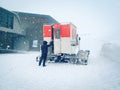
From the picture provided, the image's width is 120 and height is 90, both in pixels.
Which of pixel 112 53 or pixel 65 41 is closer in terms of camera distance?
pixel 65 41

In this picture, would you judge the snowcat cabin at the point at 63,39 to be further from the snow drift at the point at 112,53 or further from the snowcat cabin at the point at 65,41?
the snow drift at the point at 112,53

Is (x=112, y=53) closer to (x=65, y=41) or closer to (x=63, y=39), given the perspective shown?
(x=65, y=41)

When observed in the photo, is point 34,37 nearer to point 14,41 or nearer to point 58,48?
point 14,41

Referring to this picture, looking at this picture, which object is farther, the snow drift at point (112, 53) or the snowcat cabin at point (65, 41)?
the snow drift at point (112, 53)

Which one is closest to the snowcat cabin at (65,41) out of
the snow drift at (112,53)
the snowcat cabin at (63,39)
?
the snowcat cabin at (63,39)

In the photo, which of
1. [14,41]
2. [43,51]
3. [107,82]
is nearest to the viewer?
[107,82]

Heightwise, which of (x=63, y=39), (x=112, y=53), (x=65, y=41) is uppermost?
(x=63, y=39)

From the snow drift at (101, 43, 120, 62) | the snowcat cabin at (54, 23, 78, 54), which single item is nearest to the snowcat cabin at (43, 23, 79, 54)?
the snowcat cabin at (54, 23, 78, 54)

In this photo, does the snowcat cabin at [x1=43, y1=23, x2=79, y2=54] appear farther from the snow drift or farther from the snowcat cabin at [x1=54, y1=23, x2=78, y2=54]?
the snow drift

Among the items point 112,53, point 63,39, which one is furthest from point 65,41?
point 112,53

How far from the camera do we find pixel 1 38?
86.3 feet

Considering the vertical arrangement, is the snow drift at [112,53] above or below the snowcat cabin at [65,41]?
below

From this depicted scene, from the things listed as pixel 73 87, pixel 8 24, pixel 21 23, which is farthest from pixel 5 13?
pixel 73 87

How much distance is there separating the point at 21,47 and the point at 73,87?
2898 cm
